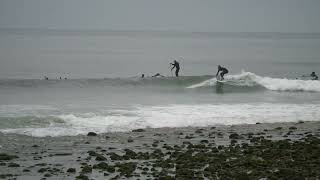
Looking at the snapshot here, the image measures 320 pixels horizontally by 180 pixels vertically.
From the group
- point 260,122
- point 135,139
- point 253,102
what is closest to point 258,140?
point 135,139

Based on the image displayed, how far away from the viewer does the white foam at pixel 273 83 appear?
4094 cm

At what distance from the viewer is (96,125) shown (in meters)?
23.1

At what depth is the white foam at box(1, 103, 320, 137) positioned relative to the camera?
73.2 feet

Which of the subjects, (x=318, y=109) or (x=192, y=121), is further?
(x=318, y=109)

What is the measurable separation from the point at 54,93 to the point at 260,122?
16.1 meters

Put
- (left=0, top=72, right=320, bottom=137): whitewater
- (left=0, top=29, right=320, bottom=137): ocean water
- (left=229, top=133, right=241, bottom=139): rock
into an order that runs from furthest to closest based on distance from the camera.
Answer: (left=0, top=29, right=320, bottom=137): ocean water, (left=0, top=72, right=320, bottom=137): whitewater, (left=229, top=133, right=241, bottom=139): rock

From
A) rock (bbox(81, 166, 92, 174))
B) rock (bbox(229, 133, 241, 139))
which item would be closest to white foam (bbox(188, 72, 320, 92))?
rock (bbox(229, 133, 241, 139))

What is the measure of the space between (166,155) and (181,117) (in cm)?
927

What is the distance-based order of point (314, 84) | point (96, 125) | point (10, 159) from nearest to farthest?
point (10, 159) → point (96, 125) → point (314, 84)

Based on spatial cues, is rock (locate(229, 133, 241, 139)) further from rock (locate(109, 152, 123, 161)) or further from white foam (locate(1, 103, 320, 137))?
rock (locate(109, 152, 123, 161))

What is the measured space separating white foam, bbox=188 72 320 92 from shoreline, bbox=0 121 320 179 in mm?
19573

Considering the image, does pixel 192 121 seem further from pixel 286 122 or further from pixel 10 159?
pixel 10 159

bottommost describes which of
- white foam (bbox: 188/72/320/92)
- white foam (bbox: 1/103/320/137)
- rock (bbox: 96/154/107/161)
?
rock (bbox: 96/154/107/161)

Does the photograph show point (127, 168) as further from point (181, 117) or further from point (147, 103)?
point (147, 103)
